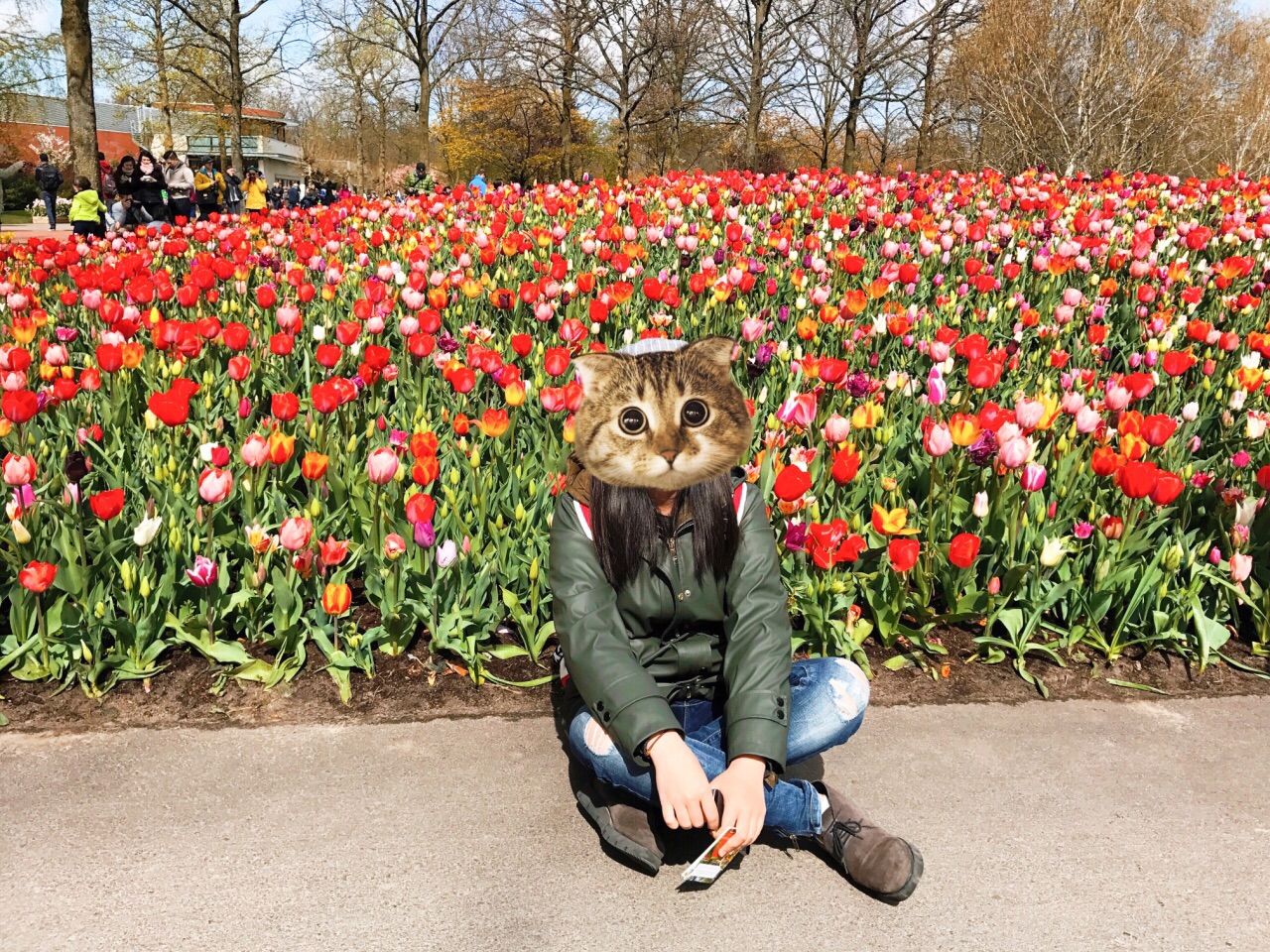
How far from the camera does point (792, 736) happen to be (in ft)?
6.78

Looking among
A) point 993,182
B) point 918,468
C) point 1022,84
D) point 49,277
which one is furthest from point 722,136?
point 918,468

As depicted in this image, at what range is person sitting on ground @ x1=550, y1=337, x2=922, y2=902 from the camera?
1.64 m

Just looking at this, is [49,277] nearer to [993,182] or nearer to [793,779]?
[793,779]

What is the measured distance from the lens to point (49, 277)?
6109 mm

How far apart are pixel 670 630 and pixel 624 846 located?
45 cm

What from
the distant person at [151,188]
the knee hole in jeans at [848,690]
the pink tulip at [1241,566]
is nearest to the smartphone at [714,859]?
the knee hole in jeans at [848,690]

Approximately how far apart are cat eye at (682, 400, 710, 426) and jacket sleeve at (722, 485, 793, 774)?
0.43 meters

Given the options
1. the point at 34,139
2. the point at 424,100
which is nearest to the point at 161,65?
the point at 424,100

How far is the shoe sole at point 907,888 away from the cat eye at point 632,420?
1.04 metres

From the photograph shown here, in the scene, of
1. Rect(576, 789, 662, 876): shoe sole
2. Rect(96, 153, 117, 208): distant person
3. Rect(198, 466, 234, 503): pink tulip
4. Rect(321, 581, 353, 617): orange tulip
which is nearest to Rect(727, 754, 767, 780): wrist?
Rect(576, 789, 662, 876): shoe sole

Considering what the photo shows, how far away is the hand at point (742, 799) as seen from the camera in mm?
1715

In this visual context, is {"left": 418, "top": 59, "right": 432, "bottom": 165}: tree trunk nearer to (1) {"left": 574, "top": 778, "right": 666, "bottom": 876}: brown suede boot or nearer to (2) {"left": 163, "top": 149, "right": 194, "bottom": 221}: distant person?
(2) {"left": 163, "top": 149, "right": 194, "bottom": 221}: distant person

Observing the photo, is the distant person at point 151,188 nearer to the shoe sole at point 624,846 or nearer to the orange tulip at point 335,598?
the orange tulip at point 335,598

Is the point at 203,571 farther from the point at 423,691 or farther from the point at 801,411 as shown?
the point at 801,411
